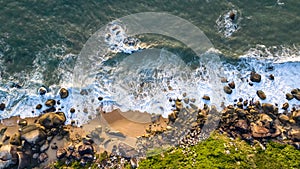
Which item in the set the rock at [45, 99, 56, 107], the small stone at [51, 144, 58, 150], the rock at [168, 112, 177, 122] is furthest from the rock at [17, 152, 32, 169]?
the rock at [168, 112, 177, 122]

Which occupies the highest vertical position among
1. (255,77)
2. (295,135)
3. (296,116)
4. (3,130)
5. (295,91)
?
(255,77)

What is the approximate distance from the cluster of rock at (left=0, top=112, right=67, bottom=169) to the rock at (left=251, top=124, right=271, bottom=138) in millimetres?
11255

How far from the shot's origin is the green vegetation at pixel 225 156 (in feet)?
60.2

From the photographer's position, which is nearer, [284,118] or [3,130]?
[3,130]

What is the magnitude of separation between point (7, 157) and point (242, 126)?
13.6 meters

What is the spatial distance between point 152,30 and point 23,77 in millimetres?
9210

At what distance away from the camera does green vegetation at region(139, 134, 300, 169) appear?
18.4 meters

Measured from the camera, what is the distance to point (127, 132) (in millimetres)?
20406

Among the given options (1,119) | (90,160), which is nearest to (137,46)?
(90,160)

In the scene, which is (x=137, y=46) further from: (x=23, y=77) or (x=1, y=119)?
(x=1, y=119)

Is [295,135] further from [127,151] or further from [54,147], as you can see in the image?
[54,147]

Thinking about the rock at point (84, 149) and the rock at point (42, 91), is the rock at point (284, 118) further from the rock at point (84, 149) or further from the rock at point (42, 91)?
the rock at point (42, 91)

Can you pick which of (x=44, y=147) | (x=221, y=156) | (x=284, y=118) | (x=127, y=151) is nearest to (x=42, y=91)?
(x=44, y=147)

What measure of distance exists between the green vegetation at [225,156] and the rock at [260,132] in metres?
0.60
